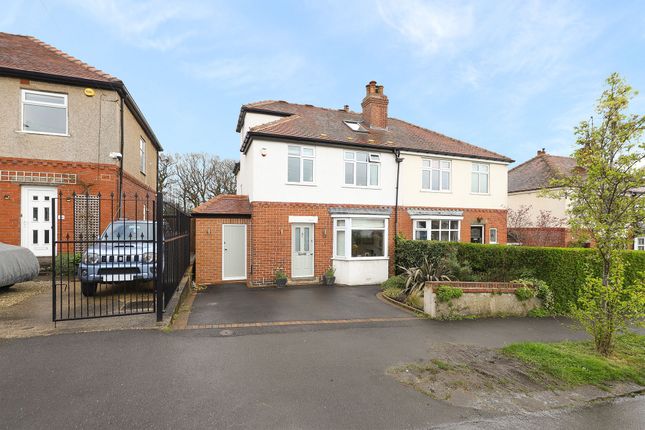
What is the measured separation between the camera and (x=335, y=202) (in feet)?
38.7

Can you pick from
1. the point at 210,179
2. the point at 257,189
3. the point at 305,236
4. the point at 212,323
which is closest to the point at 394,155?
the point at 305,236

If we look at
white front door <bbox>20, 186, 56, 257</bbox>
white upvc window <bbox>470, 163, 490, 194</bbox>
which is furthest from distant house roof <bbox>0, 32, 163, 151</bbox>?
white upvc window <bbox>470, 163, 490, 194</bbox>

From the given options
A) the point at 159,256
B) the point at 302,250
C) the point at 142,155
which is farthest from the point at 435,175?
the point at 142,155

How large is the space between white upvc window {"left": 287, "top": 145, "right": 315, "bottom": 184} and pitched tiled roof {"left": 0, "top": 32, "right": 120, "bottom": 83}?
21.8 ft

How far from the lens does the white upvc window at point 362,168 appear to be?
1210 cm

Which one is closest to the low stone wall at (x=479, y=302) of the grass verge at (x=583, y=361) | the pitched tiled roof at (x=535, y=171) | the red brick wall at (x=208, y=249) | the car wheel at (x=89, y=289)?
the grass verge at (x=583, y=361)

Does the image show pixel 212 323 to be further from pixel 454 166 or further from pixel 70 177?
pixel 454 166

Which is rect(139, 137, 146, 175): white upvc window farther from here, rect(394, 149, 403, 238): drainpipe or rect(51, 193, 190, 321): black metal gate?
rect(394, 149, 403, 238): drainpipe

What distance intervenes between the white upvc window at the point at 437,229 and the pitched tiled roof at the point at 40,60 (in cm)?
1264

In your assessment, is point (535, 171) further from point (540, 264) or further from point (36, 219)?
point (36, 219)

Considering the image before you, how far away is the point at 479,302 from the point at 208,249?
27.8ft

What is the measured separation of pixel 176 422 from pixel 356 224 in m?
9.33

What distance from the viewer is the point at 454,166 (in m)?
13.8

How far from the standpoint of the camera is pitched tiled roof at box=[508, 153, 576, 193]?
19.4m
